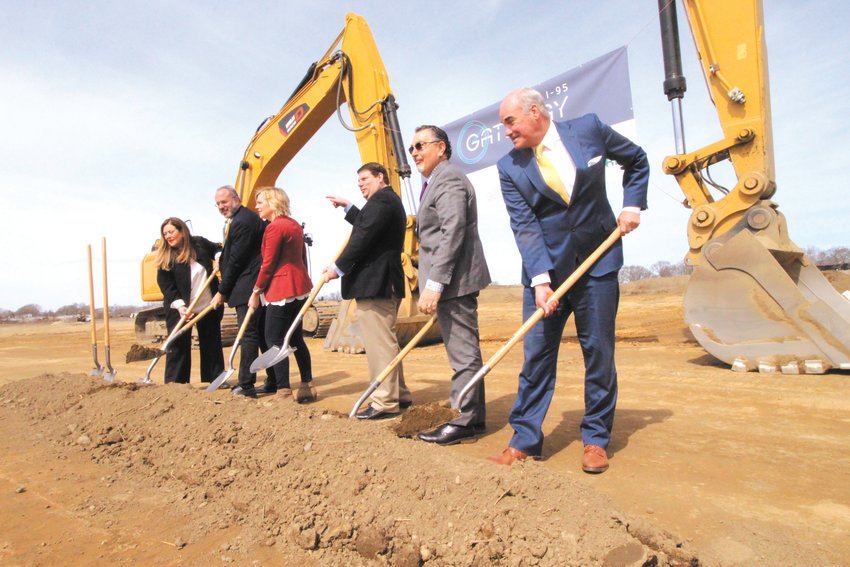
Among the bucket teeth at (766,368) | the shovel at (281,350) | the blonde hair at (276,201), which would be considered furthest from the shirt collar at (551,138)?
the bucket teeth at (766,368)

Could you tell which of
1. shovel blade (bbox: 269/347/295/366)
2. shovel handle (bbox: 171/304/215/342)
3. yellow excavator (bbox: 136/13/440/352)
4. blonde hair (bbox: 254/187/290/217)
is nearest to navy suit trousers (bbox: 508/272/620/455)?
shovel blade (bbox: 269/347/295/366)

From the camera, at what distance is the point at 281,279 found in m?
4.61

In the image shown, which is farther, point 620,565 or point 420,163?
point 420,163

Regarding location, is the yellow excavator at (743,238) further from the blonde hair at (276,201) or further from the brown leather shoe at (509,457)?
the blonde hair at (276,201)

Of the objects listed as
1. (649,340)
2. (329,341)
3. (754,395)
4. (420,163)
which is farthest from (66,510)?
(649,340)

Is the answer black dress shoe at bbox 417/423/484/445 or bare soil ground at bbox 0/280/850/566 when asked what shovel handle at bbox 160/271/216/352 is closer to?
bare soil ground at bbox 0/280/850/566

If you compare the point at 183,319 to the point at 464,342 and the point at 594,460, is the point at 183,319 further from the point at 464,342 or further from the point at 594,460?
the point at 594,460

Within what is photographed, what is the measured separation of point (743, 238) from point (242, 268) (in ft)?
14.5

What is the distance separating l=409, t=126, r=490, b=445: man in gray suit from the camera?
317 cm

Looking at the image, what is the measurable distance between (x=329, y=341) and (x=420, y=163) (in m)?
6.23

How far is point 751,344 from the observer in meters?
4.92

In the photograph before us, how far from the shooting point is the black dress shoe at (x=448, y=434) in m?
3.14

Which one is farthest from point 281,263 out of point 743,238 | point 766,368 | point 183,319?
point 766,368

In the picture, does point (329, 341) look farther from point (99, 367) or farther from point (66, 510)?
point (66, 510)
